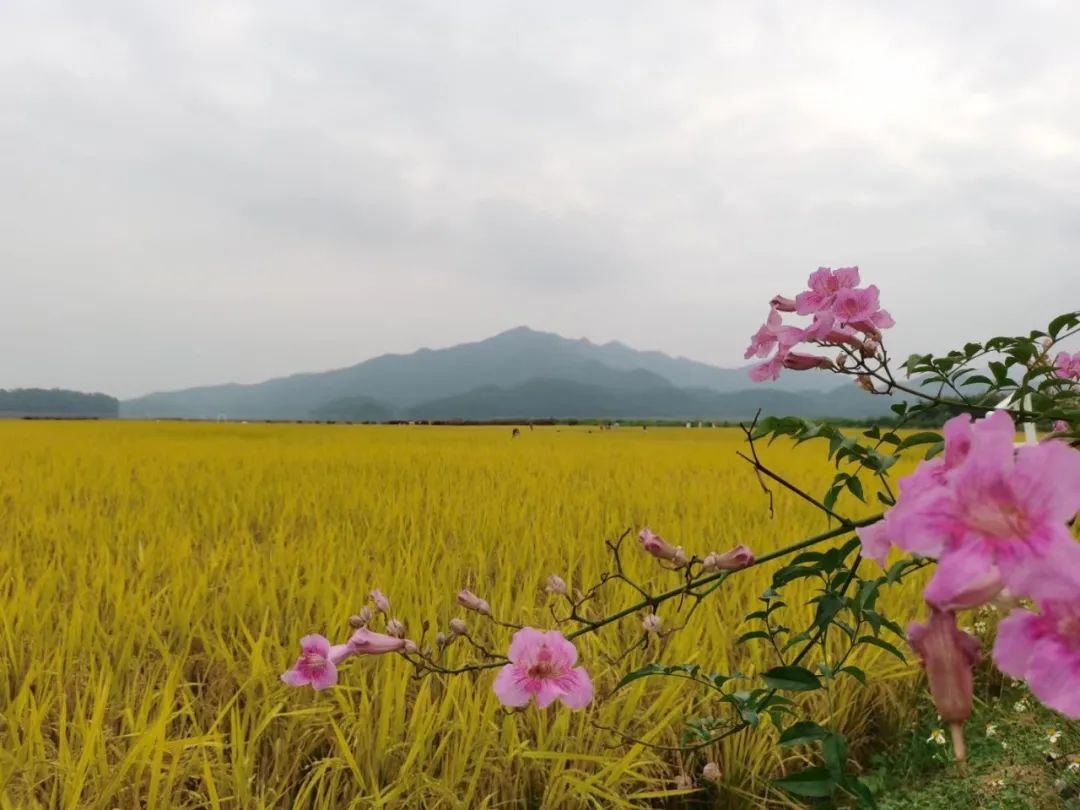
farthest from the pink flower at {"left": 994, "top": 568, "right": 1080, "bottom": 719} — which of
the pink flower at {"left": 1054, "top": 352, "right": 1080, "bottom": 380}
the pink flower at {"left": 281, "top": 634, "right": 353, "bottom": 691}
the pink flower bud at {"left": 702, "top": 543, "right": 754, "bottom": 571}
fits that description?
the pink flower at {"left": 1054, "top": 352, "right": 1080, "bottom": 380}

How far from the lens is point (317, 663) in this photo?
3.61 feet

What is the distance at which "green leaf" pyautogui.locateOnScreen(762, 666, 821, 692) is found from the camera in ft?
3.41

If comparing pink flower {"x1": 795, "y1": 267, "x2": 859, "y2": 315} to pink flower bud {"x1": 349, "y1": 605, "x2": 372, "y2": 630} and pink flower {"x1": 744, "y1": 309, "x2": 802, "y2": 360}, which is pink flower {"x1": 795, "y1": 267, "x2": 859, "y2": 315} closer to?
pink flower {"x1": 744, "y1": 309, "x2": 802, "y2": 360}

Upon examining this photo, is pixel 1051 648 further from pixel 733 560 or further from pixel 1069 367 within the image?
pixel 1069 367

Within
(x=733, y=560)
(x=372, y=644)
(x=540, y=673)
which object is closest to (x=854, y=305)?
(x=733, y=560)

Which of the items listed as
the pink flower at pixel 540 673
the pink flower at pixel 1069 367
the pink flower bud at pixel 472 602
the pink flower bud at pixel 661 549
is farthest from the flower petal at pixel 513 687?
the pink flower at pixel 1069 367

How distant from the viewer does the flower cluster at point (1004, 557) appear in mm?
436

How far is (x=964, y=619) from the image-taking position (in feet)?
8.95

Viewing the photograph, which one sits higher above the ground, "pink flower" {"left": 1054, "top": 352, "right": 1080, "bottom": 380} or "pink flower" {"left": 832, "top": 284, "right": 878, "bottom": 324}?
"pink flower" {"left": 832, "top": 284, "right": 878, "bottom": 324}

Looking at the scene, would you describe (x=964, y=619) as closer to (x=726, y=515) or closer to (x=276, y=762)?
(x=726, y=515)

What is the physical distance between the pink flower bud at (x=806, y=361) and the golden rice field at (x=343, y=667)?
92 cm

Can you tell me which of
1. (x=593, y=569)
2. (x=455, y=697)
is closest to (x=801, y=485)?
(x=593, y=569)

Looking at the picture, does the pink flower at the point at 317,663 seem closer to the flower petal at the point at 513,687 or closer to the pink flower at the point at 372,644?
the pink flower at the point at 372,644

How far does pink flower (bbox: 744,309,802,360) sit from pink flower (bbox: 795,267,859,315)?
0.12ft
